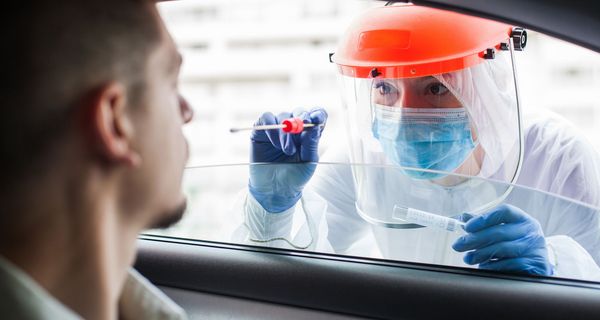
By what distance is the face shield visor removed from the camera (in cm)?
161

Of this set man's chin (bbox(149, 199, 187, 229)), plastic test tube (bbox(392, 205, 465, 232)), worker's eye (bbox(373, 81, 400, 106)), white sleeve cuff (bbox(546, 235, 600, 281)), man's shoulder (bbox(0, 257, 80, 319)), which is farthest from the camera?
worker's eye (bbox(373, 81, 400, 106))

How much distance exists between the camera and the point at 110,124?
0.77 m

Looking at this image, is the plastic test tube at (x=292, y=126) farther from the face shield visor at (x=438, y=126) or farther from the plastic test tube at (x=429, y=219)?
the plastic test tube at (x=429, y=219)

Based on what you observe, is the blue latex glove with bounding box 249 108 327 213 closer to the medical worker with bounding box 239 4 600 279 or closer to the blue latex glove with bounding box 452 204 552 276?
the medical worker with bounding box 239 4 600 279

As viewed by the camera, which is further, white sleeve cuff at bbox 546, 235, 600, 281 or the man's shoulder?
white sleeve cuff at bbox 546, 235, 600, 281

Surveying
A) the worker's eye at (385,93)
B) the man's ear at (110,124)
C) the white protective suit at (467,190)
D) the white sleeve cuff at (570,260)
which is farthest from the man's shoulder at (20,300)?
the worker's eye at (385,93)

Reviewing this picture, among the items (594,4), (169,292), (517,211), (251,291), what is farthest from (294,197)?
(594,4)

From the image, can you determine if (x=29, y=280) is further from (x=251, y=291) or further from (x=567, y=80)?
(x=567, y=80)

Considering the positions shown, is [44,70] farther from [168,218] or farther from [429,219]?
[429,219]

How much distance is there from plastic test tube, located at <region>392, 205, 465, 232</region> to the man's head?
78 centimetres

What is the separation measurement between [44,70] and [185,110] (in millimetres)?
301

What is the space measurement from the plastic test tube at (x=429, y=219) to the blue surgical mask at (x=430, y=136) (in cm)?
16

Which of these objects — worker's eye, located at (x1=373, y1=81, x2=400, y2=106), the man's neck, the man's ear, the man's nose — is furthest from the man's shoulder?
worker's eye, located at (x1=373, y1=81, x2=400, y2=106)

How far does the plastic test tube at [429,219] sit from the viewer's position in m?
1.44
